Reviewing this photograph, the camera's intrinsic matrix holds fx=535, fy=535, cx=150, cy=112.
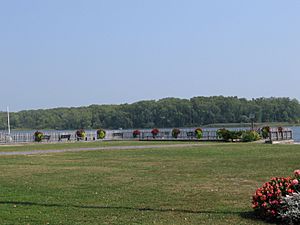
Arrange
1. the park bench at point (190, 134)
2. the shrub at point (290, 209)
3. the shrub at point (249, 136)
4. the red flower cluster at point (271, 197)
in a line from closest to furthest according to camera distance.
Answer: the shrub at point (290, 209) < the red flower cluster at point (271, 197) < the shrub at point (249, 136) < the park bench at point (190, 134)

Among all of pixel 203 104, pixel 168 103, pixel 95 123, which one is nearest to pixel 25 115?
pixel 95 123

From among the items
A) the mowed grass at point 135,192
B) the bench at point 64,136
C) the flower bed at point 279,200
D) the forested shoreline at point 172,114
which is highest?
the forested shoreline at point 172,114

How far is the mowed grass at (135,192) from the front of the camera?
1028 centimetres

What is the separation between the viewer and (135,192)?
13.6 meters

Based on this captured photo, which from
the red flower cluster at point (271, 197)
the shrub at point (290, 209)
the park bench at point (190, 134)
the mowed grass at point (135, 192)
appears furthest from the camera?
the park bench at point (190, 134)

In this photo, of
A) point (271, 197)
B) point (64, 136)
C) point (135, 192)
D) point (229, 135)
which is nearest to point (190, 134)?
point (229, 135)

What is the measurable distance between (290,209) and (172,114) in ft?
353

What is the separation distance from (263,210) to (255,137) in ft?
115

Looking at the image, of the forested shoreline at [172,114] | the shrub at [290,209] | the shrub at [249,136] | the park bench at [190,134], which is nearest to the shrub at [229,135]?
the shrub at [249,136]

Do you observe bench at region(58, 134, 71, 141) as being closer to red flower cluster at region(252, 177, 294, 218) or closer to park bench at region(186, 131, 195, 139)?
park bench at region(186, 131, 195, 139)

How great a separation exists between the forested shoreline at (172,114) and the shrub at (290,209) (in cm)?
9079

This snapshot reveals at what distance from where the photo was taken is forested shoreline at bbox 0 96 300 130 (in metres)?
110

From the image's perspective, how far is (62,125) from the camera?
130000 millimetres

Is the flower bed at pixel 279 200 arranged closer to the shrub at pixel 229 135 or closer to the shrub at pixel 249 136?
the shrub at pixel 249 136
